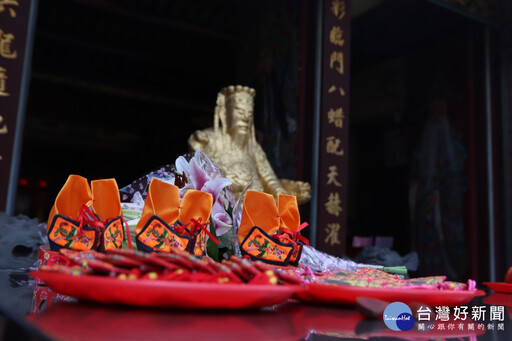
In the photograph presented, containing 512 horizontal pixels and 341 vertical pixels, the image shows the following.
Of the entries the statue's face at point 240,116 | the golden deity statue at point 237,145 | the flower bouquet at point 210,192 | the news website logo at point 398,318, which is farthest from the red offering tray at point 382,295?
the statue's face at point 240,116

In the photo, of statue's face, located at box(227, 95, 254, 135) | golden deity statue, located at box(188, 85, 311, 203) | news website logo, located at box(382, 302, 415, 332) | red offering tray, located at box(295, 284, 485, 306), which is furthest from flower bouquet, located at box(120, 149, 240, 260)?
statue's face, located at box(227, 95, 254, 135)

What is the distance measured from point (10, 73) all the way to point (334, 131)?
2.12 metres

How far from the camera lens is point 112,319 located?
1.75 feet

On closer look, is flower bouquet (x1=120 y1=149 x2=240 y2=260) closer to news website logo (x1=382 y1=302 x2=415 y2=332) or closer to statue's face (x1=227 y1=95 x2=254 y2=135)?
news website logo (x1=382 y1=302 x2=415 y2=332)

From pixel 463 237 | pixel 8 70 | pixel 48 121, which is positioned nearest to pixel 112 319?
pixel 8 70

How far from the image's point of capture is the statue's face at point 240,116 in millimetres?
3523

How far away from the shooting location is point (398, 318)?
0.60 m

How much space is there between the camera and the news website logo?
0.60 m

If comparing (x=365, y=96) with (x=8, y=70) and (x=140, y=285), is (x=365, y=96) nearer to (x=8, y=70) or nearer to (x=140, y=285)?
(x=8, y=70)

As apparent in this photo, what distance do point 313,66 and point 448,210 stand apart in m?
2.11

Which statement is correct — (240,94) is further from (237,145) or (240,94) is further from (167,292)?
(167,292)

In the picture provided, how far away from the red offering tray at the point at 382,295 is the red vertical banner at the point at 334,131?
8.58 ft

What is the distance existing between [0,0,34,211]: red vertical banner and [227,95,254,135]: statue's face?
4.54 ft

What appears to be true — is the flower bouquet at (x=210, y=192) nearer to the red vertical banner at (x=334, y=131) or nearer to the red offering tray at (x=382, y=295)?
the red offering tray at (x=382, y=295)
